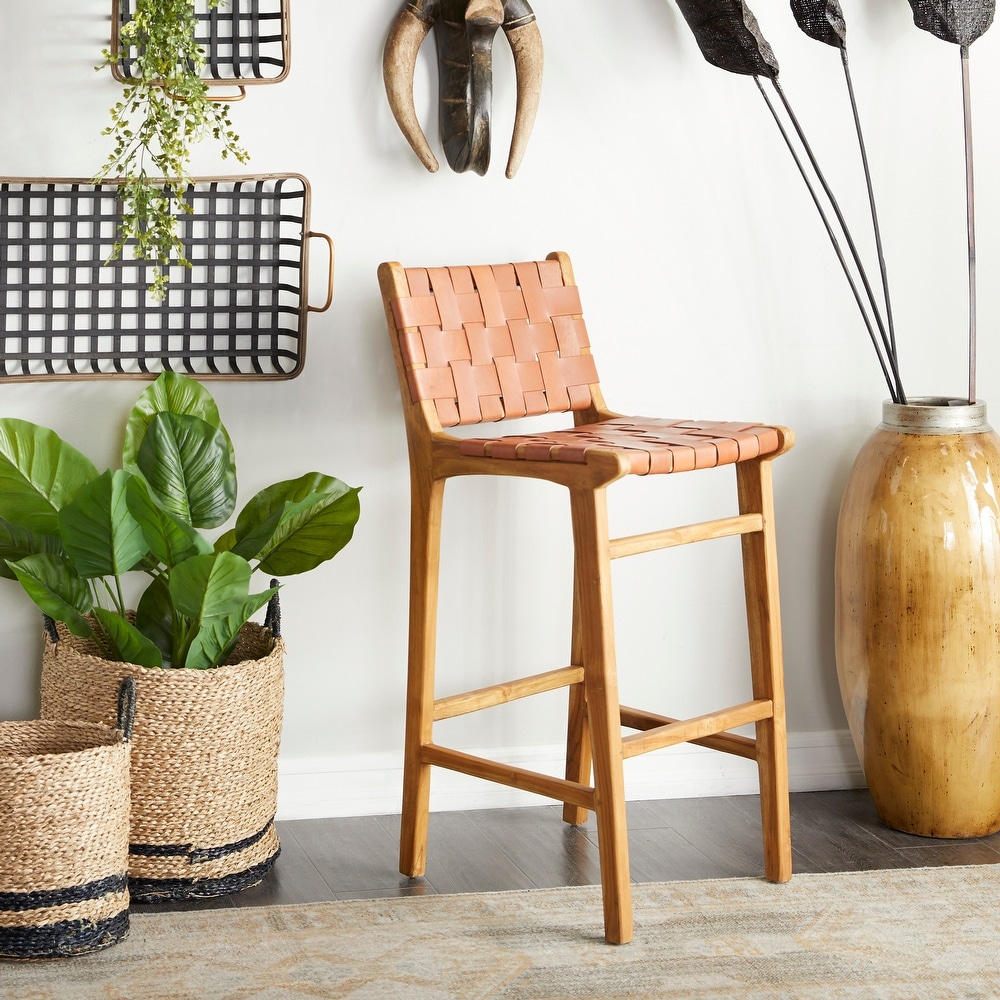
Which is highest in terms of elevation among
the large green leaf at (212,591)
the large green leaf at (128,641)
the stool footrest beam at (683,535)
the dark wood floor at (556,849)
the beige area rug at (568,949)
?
the stool footrest beam at (683,535)

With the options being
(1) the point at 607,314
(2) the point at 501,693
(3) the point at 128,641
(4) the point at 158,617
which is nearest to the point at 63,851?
(3) the point at 128,641

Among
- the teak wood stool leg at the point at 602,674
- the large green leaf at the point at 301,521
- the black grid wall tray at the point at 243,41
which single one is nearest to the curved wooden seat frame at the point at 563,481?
the teak wood stool leg at the point at 602,674

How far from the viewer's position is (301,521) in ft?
5.86

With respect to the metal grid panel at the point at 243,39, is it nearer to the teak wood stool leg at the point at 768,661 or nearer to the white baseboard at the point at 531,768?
the teak wood stool leg at the point at 768,661

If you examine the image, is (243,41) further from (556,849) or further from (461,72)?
(556,849)

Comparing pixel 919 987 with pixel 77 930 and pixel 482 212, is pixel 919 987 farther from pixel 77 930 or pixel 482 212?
pixel 482 212

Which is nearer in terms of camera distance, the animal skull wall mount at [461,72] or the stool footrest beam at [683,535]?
the stool footrest beam at [683,535]

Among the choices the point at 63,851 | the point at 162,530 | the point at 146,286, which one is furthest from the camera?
the point at 146,286

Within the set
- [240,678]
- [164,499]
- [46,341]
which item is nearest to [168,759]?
[240,678]

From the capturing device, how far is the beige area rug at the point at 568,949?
1.53 metres

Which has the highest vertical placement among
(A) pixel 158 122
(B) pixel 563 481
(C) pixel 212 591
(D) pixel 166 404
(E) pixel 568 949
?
(A) pixel 158 122

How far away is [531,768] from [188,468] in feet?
2.75

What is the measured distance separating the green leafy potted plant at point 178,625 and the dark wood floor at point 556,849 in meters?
0.10

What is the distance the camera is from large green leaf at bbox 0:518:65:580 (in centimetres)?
180
